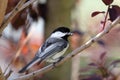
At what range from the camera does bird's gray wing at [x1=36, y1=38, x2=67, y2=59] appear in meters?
1.60

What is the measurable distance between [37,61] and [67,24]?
82cm

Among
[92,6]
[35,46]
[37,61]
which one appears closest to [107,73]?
[37,61]

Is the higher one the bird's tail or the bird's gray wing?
the bird's tail

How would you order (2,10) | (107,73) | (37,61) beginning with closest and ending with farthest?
(2,10) → (37,61) → (107,73)

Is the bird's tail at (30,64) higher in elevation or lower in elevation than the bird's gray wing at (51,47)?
higher

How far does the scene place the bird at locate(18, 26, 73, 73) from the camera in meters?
1.59

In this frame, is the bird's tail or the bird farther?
the bird

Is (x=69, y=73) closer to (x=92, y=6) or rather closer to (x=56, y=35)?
(x=56, y=35)

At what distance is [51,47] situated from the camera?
5.45 feet

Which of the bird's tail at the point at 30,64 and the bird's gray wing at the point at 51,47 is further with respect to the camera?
the bird's gray wing at the point at 51,47

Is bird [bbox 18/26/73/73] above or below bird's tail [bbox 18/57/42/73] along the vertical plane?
below

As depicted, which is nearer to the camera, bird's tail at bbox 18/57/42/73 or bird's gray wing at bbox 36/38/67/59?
bird's tail at bbox 18/57/42/73

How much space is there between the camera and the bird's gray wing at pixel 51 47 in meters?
1.60

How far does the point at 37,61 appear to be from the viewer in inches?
60.6
